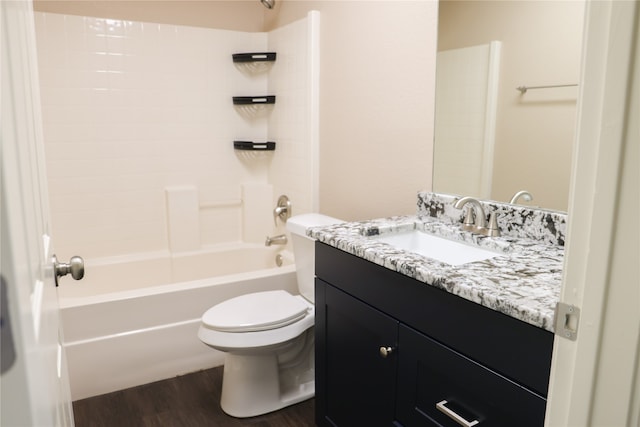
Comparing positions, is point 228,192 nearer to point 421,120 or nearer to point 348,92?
point 348,92

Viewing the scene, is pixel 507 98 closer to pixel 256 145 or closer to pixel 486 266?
pixel 486 266

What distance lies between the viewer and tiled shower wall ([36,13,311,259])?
2793 mm

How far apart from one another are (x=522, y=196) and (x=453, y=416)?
791mm

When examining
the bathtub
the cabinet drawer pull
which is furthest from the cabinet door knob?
the bathtub

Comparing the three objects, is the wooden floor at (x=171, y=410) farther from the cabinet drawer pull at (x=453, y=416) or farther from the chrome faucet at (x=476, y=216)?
the chrome faucet at (x=476, y=216)

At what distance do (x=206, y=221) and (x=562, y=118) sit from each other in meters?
2.40

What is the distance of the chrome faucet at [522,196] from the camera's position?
1.59 meters

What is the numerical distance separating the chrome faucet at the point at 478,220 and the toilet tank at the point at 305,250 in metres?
0.71

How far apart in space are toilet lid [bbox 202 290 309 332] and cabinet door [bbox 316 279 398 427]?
0.23 m

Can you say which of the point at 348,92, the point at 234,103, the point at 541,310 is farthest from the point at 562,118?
the point at 234,103

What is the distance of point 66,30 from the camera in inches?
107

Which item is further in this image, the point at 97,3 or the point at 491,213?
the point at 97,3

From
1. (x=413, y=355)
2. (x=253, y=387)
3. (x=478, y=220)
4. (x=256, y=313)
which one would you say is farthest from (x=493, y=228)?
(x=253, y=387)

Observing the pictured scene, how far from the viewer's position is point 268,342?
6.41ft
